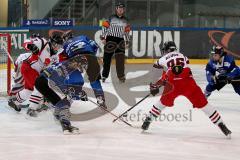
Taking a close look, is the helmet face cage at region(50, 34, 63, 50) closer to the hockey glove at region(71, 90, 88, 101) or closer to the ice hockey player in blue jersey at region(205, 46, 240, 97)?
the hockey glove at region(71, 90, 88, 101)

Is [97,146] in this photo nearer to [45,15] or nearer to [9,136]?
[9,136]

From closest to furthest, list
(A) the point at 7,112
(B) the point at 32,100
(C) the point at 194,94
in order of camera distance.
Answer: (C) the point at 194,94, (B) the point at 32,100, (A) the point at 7,112

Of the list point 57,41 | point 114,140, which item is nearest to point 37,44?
point 57,41

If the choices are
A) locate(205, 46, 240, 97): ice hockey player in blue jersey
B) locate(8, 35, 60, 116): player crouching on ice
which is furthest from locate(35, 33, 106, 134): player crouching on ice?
locate(205, 46, 240, 97): ice hockey player in blue jersey

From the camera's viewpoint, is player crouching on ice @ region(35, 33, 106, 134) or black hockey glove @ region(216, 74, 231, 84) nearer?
player crouching on ice @ region(35, 33, 106, 134)

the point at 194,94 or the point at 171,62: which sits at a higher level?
the point at 171,62

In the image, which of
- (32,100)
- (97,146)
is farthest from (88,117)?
(97,146)

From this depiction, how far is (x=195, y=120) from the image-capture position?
5609 mm

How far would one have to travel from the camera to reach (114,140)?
14.7 feet

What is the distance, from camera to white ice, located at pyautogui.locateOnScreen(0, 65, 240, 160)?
12.8ft

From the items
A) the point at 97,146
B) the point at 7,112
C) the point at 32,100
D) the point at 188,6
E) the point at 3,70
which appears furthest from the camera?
the point at 188,6

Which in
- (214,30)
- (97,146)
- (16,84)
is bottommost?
(97,146)

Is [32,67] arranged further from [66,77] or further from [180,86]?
[180,86]

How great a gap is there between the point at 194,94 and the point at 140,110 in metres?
1.74
